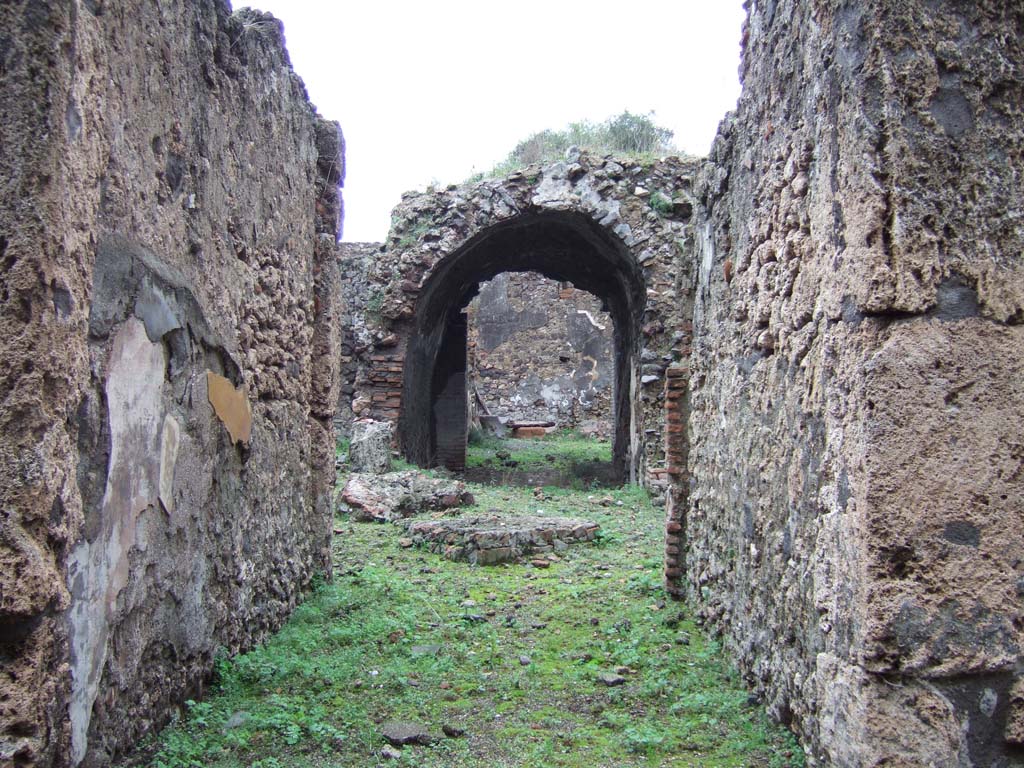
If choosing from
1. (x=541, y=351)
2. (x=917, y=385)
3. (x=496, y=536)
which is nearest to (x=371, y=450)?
(x=496, y=536)

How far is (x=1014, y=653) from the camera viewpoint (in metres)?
1.98

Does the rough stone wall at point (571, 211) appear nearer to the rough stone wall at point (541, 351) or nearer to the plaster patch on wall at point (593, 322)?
the rough stone wall at point (541, 351)

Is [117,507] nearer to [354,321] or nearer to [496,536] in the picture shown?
[496,536]

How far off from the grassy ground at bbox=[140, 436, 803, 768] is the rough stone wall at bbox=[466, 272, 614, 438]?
15.3 meters

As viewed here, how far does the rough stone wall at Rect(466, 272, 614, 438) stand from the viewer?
20641 mm

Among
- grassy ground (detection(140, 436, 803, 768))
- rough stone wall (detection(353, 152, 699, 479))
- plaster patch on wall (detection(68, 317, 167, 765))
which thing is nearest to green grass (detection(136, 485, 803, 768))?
grassy ground (detection(140, 436, 803, 768))

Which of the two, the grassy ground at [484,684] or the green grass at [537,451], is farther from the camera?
the green grass at [537,451]

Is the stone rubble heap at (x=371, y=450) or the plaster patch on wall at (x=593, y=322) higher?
the plaster patch on wall at (x=593, y=322)

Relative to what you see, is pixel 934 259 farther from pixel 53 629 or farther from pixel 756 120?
pixel 53 629

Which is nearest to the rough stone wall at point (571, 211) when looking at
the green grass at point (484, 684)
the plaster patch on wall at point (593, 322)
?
the green grass at point (484, 684)

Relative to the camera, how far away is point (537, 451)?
15602 mm

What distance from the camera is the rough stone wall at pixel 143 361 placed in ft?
5.81

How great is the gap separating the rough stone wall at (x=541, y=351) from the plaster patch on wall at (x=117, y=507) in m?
17.7

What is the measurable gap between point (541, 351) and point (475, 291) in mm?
7165
